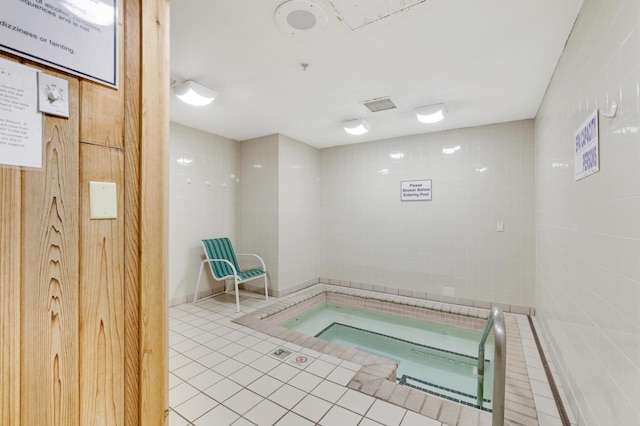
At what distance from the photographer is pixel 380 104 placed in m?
3.24

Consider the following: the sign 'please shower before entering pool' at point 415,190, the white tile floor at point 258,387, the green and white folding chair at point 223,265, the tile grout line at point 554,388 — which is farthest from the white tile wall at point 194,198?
the tile grout line at point 554,388

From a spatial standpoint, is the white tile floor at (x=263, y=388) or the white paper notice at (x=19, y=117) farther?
the white tile floor at (x=263, y=388)

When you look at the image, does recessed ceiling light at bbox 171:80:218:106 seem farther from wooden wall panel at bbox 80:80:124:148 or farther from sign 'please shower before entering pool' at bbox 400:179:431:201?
sign 'please shower before entering pool' at bbox 400:179:431:201

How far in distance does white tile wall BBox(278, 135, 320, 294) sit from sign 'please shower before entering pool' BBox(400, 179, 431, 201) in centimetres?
158

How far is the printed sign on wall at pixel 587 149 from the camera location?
1.51 m

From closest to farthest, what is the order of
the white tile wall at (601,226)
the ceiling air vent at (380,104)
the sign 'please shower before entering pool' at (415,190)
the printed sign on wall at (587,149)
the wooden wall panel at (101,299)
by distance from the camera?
the wooden wall panel at (101,299), the white tile wall at (601,226), the printed sign on wall at (587,149), the ceiling air vent at (380,104), the sign 'please shower before entering pool' at (415,190)

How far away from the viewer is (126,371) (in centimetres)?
97

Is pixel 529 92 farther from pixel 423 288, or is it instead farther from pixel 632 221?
pixel 423 288

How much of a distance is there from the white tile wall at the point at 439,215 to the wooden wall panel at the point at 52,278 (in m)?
4.20

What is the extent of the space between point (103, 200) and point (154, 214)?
0.52 ft

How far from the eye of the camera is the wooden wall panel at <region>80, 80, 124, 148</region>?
0.90 metres

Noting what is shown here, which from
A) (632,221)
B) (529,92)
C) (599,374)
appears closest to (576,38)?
(529,92)

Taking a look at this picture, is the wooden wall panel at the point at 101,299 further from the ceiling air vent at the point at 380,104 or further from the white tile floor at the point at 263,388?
the ceiling air vent at the point at 380,104

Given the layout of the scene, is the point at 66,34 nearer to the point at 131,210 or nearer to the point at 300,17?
the point at 131,210
